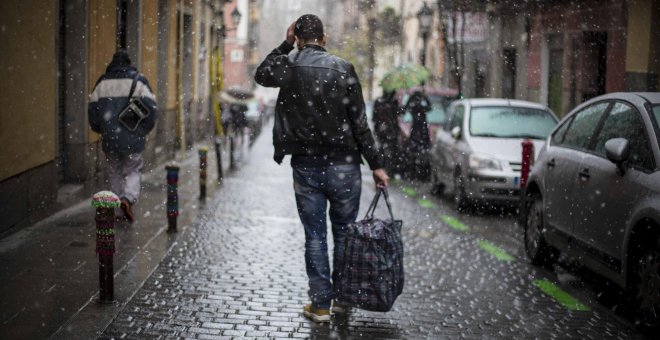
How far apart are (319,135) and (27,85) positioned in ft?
14.4

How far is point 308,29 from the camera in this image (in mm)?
6000

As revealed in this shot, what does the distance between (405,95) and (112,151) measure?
11.1 m

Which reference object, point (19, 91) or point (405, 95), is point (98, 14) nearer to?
point (19, 91)

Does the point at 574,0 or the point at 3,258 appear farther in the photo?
the point at 574,0

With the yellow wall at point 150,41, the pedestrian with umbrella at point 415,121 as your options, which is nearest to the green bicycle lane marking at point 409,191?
the pedestrian with umbrella at point 415,121

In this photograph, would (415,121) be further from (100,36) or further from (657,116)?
(657,116)

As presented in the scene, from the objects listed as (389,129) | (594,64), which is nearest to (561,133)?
(389,129)

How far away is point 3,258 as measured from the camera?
765 cm

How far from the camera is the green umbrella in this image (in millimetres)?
18422

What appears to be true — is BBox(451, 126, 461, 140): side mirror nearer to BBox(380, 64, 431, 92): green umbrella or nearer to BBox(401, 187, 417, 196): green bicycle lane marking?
BBox(401, 187, 417, 196): green bicycle lane marking

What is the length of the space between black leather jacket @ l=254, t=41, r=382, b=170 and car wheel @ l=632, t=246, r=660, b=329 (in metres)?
1.89

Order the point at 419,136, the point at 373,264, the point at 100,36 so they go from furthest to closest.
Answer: the point at 419,136 < the point at 100,36 < the point at 373,264

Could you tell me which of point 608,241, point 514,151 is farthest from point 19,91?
point 514,151

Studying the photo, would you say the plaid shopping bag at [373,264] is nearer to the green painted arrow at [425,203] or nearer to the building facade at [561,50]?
the green painted arrow at [425,203]
